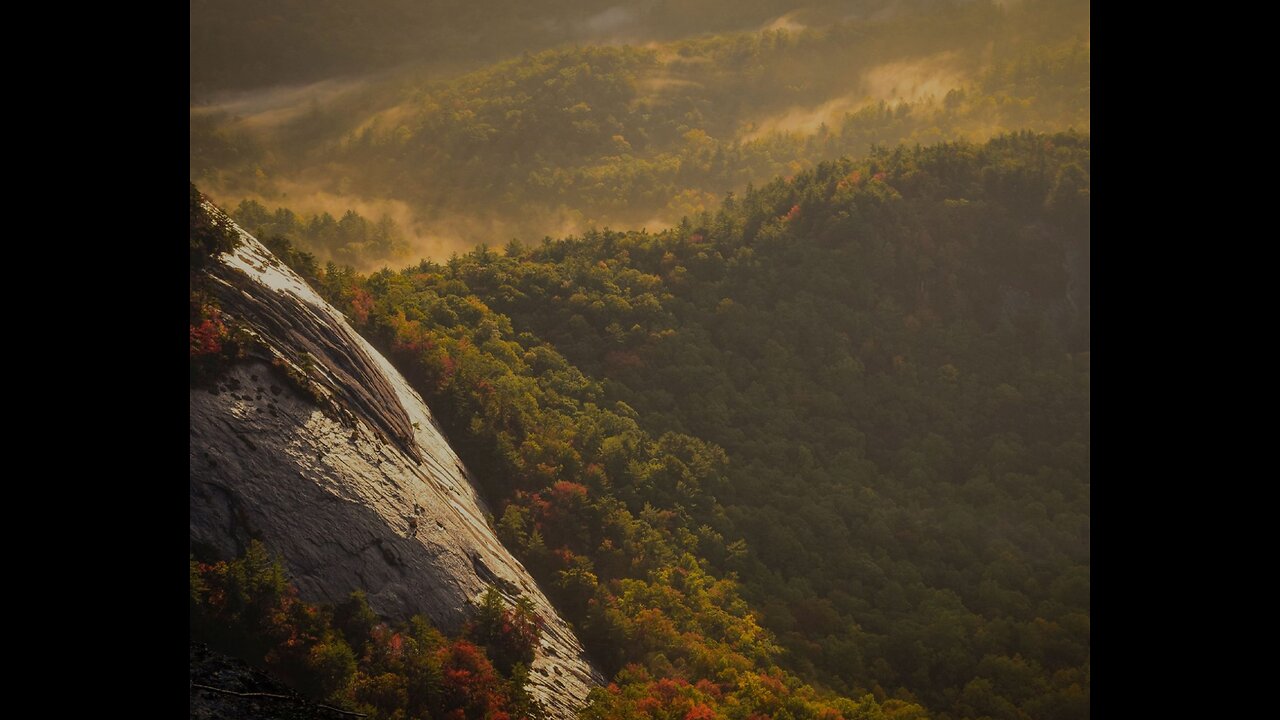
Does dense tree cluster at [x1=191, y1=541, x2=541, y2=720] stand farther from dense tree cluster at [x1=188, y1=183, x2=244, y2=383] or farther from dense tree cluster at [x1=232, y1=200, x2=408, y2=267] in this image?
dense tree cluster at [x1=232, y1=200, x2=408, y2=267]

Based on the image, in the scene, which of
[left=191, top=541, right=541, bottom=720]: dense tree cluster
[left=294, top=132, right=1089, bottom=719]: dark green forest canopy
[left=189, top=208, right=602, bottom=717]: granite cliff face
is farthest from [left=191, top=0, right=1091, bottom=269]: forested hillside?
[left=191, top=541, right=541, bottom=720]: dense tree cluster

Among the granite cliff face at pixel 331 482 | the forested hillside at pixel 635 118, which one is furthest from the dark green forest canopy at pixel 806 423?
the forested hillside at pixel 635 118

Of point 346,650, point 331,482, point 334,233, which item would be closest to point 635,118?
point 334,233

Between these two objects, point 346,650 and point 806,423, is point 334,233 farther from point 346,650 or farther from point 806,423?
point 346,650

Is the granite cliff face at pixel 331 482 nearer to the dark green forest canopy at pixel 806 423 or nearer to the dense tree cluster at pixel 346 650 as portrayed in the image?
the dense tree cluster at pixel 346 650

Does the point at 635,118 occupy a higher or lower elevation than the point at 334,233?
higher
